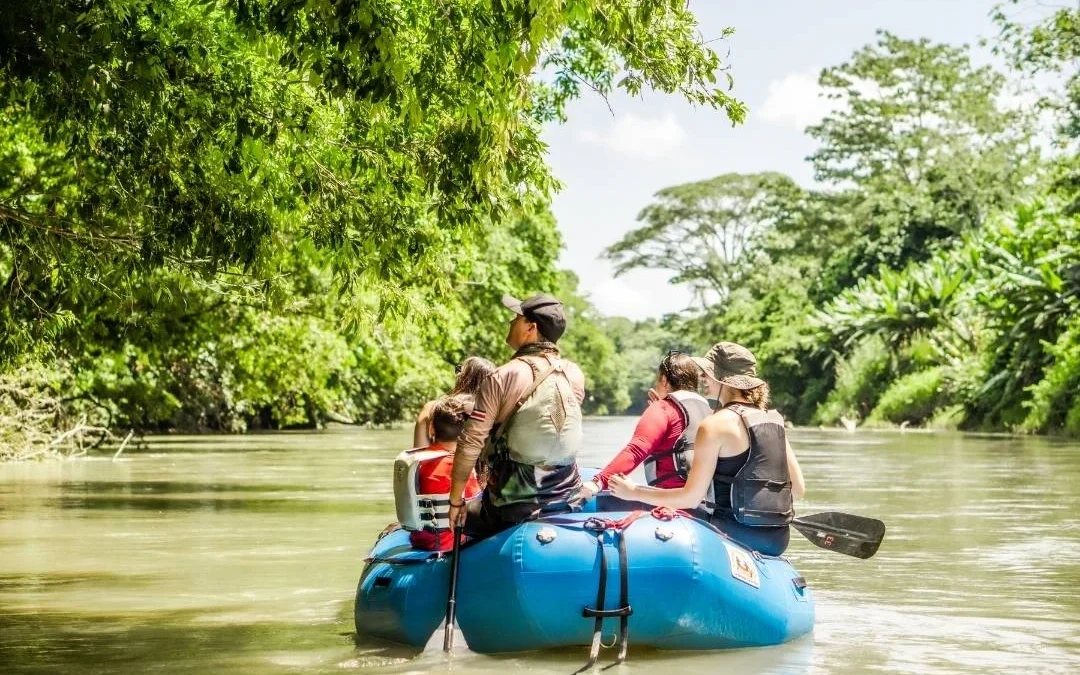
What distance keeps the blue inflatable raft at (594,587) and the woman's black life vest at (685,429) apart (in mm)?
676

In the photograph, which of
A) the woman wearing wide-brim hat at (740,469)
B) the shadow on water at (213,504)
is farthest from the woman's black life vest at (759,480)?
the shadow on water at (213,504)

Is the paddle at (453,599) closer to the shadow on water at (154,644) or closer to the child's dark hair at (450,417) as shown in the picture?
the shadow on water at (154,644)

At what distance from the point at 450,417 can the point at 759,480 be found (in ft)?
5.46

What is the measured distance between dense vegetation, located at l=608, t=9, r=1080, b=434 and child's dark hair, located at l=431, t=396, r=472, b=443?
2445cm

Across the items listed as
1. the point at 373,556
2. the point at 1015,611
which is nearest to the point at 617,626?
the point at 373,556

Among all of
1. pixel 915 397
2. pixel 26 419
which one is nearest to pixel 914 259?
pixel 915 397

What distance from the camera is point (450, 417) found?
869cm

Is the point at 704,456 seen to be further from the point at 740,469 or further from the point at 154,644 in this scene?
the point at 154,644

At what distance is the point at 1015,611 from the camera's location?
9703mm

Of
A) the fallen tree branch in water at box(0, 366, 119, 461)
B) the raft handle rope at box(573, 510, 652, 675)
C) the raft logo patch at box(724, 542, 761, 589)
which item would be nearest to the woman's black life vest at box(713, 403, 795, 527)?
the raft logo patch at box(724, 542, 761, 589)

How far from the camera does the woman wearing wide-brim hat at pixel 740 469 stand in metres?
8.33

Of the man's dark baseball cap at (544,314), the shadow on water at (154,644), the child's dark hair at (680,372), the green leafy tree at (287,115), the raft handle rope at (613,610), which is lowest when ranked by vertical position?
the shadow on water at (154,644)

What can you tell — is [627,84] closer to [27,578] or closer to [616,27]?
[616,27]

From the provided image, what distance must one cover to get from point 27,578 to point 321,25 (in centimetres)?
558
